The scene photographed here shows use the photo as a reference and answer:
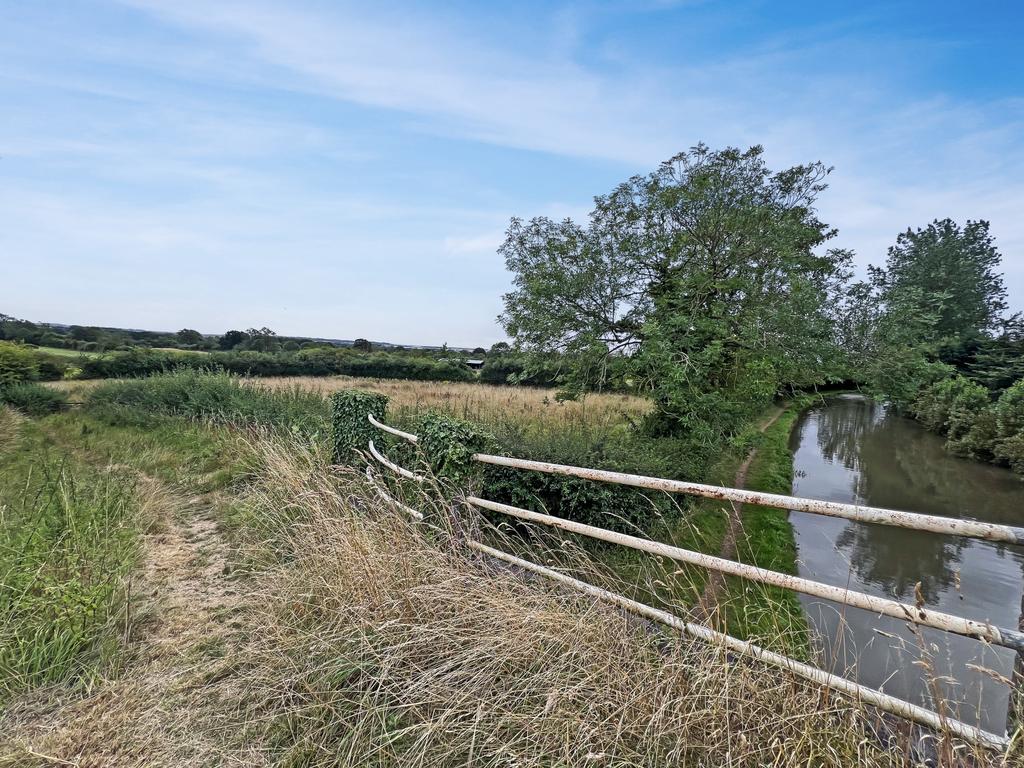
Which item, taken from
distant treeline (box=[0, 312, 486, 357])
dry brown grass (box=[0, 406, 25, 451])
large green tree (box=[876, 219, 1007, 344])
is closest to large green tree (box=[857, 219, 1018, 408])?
large green tree (box=[876, 219, 1007, 344])

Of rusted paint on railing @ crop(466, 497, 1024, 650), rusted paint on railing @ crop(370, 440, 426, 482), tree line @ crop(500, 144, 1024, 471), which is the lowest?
rusted paint on railing @ crop(370, 440, 426, 482)

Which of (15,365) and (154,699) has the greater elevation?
(15,365)

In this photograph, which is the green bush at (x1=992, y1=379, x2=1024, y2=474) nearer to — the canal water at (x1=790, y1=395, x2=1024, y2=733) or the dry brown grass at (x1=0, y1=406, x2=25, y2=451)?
the canal water at (x1=790, y1=395, x2=1024, y2=733)

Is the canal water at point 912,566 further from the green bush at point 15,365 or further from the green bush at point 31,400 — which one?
the green bush at point 15,365

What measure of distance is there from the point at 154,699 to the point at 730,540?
19.8ft

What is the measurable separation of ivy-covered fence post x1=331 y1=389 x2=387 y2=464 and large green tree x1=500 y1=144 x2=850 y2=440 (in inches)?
Result: 142

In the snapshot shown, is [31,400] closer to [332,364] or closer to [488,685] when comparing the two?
[488,685]

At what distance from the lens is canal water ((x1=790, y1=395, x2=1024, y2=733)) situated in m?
2.66

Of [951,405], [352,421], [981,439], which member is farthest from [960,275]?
[352,421]

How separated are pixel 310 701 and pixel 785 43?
32.0 feet

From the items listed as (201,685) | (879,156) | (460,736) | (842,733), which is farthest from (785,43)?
(201,685)

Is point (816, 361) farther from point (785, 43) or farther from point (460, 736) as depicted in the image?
point (460, 736)

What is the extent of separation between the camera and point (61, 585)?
9.61 ft

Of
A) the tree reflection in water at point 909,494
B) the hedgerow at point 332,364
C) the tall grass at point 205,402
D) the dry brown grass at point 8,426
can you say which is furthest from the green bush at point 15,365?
the tree reflection in water at point 909,494
